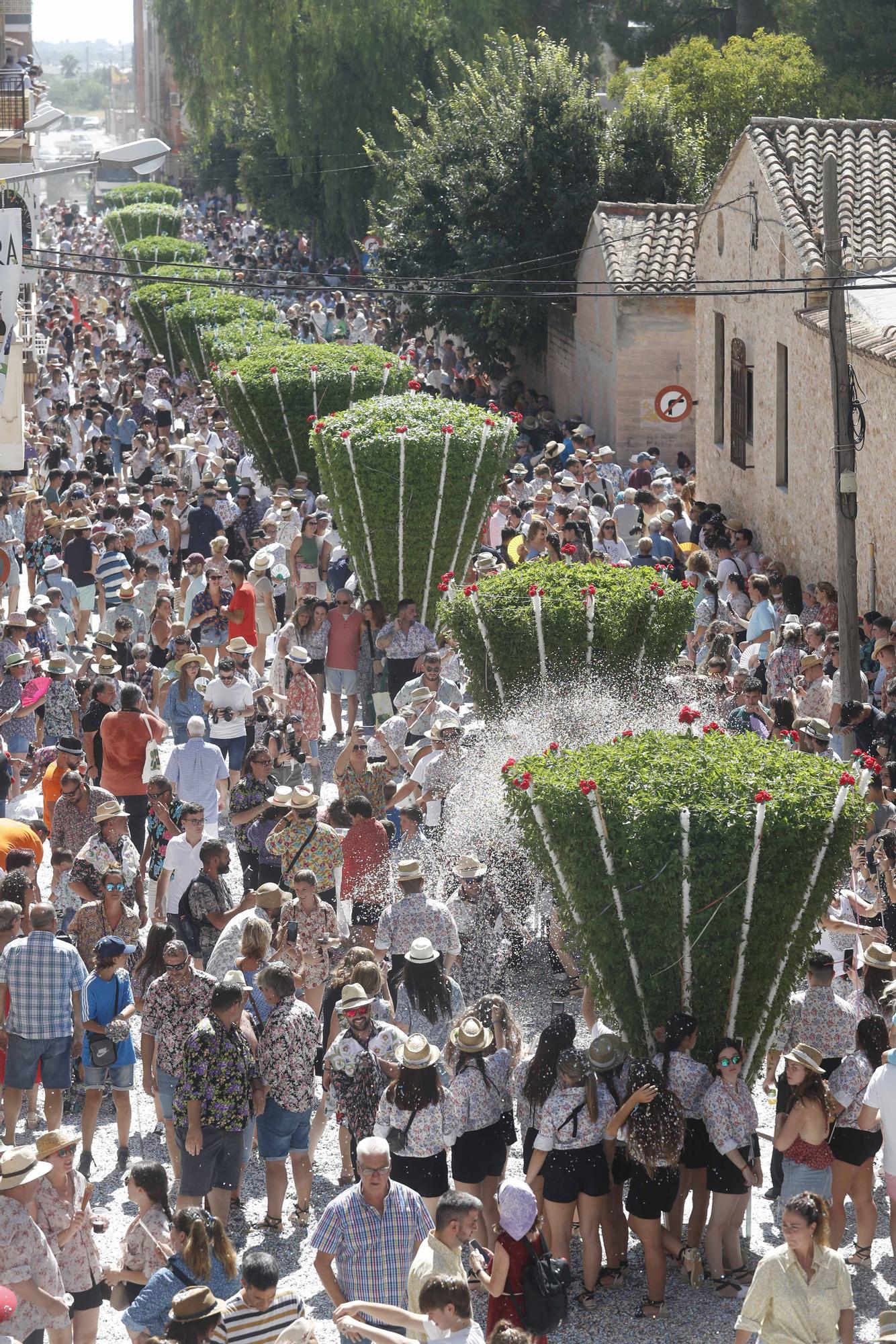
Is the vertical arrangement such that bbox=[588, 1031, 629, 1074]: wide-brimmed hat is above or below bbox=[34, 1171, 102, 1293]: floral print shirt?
above

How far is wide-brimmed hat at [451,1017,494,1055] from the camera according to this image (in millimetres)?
7664

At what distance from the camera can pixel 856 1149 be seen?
25.4 ft

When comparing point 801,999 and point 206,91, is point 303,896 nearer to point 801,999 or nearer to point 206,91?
point 801,999

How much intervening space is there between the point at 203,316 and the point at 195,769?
22171 mm

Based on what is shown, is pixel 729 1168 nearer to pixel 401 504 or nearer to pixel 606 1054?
pixel 606 1054

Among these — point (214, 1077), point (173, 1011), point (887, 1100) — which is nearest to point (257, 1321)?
point (214, 1077)

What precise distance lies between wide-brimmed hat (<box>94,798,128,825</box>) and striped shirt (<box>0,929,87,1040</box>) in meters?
1.50

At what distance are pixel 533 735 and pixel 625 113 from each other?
21676 millimetres

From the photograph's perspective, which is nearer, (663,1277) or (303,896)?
(663,1277)

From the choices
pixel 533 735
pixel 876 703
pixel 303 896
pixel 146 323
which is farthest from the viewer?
pixel 146 323

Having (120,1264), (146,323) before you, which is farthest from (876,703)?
(146,323)

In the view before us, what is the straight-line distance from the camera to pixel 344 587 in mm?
16328

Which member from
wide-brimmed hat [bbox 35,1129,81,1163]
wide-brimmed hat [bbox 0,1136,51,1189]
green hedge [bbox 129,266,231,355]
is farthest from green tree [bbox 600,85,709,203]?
wide-brimmed hat [bbox 0,1136,51,1189]

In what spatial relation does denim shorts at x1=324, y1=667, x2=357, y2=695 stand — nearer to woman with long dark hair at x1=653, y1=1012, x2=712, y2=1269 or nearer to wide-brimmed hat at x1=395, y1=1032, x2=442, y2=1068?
woman with long dark hair at x1=653, y1=1012, x2=712, y2=1269
